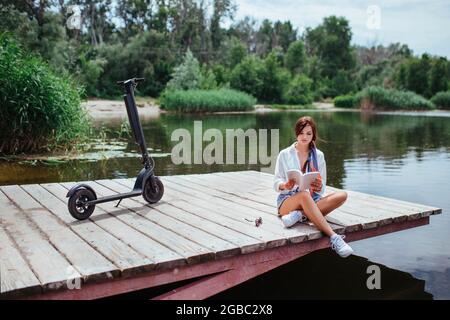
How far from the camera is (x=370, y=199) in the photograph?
17.3ft

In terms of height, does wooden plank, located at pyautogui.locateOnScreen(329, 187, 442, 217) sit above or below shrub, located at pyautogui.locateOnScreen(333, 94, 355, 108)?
below

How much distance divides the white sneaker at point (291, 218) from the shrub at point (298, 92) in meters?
A: 38.5

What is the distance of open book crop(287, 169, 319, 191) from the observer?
3.77 metres

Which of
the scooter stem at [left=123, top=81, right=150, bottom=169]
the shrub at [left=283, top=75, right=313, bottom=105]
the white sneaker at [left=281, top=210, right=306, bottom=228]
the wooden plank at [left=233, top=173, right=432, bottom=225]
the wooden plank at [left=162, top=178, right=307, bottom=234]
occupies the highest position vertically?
the shrub at [left=283, top=75, right=313, bottom=105]

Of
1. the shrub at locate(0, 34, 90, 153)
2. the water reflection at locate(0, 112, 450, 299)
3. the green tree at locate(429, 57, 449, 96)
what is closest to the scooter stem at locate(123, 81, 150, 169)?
the water reflection at locate(0, 112, 450, 299)

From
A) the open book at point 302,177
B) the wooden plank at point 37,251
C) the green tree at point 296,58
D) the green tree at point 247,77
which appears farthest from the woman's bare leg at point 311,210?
the green tree at point 296,58

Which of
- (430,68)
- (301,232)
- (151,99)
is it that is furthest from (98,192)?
(430,68)

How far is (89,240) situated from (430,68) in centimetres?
4091

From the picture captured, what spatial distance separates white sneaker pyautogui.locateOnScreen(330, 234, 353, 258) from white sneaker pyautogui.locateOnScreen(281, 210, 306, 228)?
0.32 meters

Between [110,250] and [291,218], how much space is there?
143cm

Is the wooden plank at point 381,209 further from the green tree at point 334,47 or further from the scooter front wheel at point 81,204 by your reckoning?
the green tree at point 334,47

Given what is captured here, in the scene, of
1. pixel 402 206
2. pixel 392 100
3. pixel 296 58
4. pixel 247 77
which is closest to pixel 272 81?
pixel 247 77

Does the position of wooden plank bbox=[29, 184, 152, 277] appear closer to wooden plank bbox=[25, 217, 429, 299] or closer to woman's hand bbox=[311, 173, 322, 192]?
wooden plank bbox=[25, 217, 429, 299]

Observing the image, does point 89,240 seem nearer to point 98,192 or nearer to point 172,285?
point 172,285
